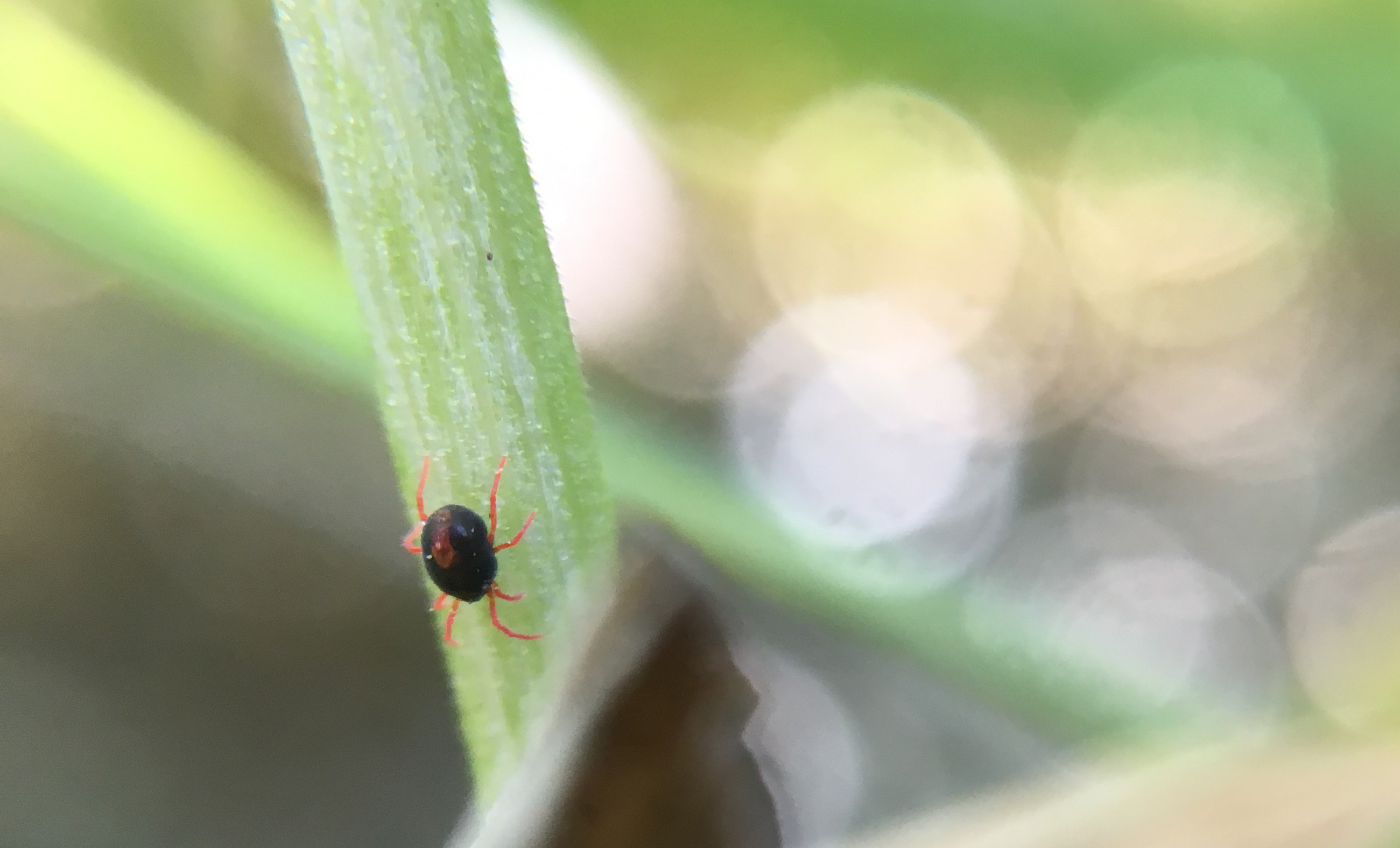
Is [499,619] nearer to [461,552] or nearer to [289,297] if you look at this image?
[461,552]

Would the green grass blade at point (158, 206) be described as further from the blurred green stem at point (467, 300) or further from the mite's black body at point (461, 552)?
the blurred green stem at point (467, 300)

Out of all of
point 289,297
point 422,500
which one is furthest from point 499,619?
point 289,297

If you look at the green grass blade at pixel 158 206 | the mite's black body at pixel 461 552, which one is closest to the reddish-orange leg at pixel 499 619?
the mite's black body at pixel 461 552

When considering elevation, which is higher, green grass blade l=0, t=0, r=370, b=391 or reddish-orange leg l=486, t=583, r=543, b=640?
green grass blade l=0, t=0, r=370, b=391

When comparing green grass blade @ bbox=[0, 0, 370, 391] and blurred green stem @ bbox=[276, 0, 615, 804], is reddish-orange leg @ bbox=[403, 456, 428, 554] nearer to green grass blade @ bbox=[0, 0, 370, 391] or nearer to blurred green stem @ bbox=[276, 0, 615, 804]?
blurred green stem @ bbox=[276, 0, 615, 804]

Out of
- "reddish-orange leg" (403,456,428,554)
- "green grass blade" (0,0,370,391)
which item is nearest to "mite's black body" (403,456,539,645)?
"reddish-orange leg" (403,456,428,554)
